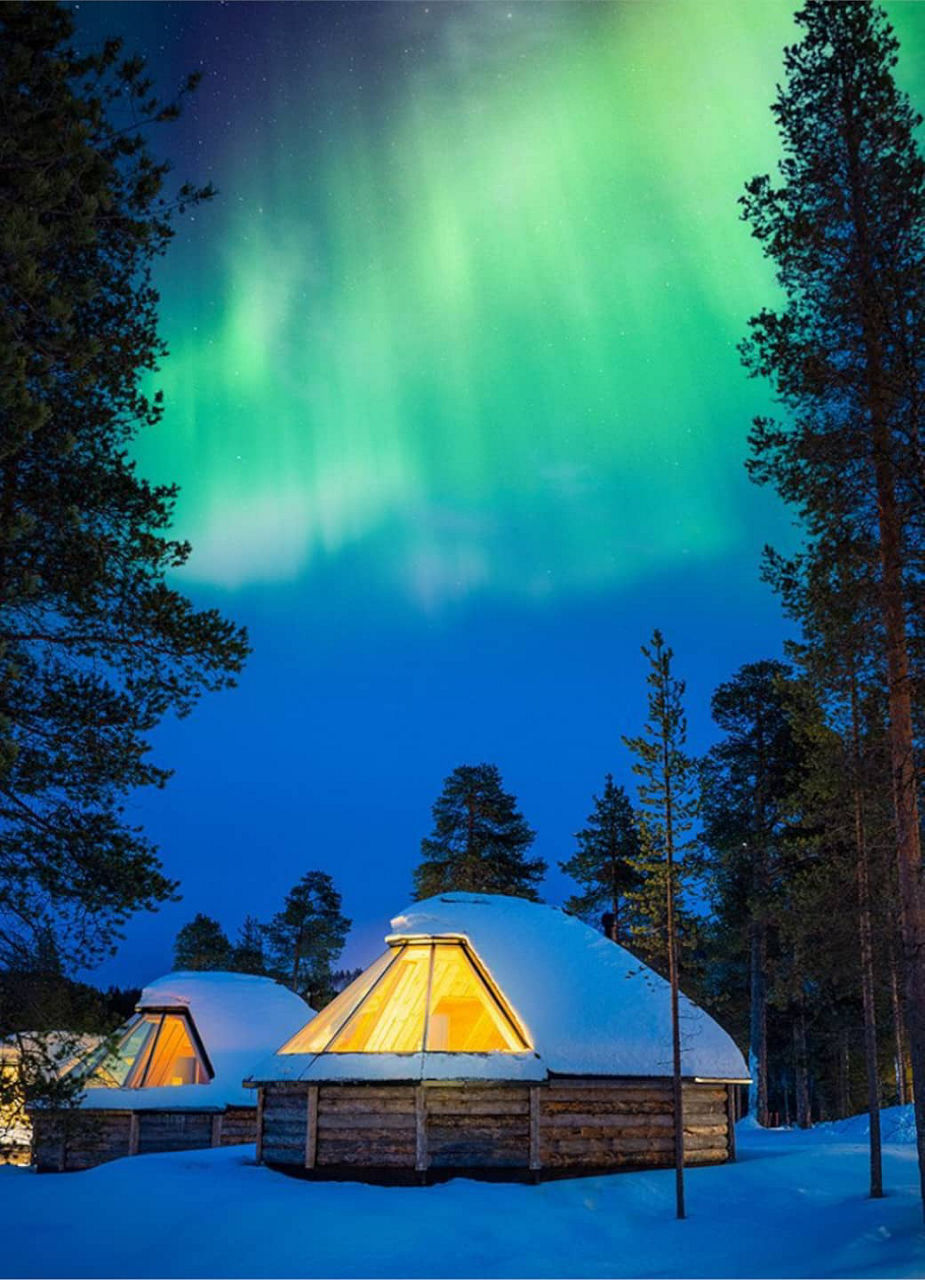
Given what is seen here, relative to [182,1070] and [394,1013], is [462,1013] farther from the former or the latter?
[182,1070]

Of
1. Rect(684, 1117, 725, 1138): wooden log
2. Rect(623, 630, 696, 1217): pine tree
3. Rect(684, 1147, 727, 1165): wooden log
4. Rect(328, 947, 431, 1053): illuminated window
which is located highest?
Rect(623, 630, 696, 1217): pine tree

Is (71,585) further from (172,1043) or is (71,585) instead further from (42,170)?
(172,1043)

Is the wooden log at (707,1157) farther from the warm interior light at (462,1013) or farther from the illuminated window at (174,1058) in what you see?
the illuminated window at (174,1058)

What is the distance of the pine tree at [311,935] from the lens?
169 feet

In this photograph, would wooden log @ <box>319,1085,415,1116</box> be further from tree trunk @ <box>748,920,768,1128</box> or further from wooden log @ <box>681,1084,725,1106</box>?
tree trunk @ <box>748,920,768,1128</box>

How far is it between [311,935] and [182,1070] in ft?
71.8

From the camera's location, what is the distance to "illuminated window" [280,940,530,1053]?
65.7 ft

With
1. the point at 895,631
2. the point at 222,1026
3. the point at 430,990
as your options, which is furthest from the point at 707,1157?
the point at 222,1026

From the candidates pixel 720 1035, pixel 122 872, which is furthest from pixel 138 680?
pixel 720 1035

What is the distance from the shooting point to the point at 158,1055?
29156 mm

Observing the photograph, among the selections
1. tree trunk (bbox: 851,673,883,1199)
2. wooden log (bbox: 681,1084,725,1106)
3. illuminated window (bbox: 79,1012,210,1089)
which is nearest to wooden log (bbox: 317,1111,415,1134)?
wooden log (bbox: 681,1084,725,1106)

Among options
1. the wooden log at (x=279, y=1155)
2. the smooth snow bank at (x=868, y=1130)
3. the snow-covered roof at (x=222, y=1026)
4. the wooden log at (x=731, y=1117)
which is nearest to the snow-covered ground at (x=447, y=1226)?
the wooden log at (x=279, y=1155)

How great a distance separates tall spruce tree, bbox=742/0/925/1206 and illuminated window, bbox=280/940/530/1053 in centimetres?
852

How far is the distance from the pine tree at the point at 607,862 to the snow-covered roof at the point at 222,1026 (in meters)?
11.7
